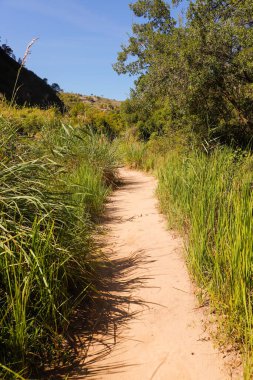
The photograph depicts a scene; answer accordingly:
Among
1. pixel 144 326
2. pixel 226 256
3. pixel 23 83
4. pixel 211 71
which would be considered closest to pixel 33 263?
pixel 144 326

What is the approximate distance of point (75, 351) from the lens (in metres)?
2.41

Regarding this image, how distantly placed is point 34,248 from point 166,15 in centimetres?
1682

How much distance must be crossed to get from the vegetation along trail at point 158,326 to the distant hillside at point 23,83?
23.8m

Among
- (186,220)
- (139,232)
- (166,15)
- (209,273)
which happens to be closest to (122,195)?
(139,232)

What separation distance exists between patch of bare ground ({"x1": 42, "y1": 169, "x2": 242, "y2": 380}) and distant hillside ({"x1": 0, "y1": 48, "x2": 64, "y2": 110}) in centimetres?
2422

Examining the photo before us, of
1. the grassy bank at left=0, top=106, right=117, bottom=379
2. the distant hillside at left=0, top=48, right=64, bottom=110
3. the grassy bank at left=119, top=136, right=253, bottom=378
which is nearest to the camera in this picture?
the grassy bank at left=0, top=106, right=117, bottom=379

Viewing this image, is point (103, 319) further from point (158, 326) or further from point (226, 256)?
point (226, 256)

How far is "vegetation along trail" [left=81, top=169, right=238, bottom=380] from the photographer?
7.22ft

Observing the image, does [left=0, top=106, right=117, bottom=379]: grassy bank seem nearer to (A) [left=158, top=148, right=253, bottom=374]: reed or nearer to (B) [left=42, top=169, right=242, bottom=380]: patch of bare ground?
(B) [left=42, top=169, right=242, bottom=380]: patch of bare ground

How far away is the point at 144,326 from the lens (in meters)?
2.68

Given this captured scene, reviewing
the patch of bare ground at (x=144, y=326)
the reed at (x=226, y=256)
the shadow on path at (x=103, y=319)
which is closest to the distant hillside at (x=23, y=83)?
the patch of bare ground at (x=144, y=326)

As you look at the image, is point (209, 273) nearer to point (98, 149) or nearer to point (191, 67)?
point (98, 149)

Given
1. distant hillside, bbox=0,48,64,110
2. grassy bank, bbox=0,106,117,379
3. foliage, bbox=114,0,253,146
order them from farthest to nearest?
1. distant hillside, bbox=0,48,64,110
2. foliage, bbox=114,0,253,146
3. grassy bank, bbox=0,106,117,379

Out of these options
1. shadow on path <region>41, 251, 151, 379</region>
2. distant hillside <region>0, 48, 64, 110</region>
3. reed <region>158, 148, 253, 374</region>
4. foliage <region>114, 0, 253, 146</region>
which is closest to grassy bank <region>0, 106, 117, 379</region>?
shadow on path <region>41, 251, 151, 379</region>
